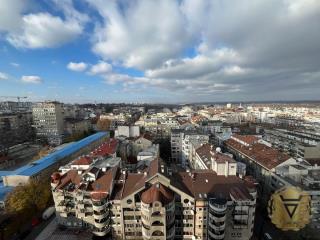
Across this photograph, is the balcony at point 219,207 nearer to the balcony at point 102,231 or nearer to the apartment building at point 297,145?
the balcony at point 102,231

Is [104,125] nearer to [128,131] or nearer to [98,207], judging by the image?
[128,131]

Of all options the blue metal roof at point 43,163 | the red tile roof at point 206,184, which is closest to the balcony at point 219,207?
the red tile roof at point 206,184

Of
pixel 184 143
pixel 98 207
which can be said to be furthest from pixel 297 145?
pixel 98 207

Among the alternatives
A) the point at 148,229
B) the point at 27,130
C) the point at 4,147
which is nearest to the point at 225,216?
the point at 148,229

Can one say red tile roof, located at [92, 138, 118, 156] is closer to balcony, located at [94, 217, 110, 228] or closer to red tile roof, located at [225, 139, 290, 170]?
balcony, located at [94, 217, 110, 228]

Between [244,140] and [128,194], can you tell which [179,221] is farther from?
[244,140]
